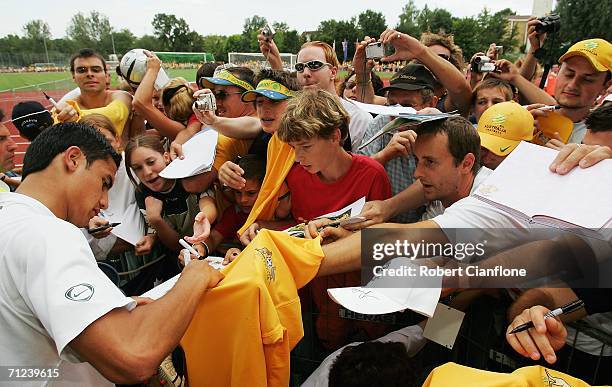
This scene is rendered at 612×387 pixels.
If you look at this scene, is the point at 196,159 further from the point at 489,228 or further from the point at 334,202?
the point at 489,228

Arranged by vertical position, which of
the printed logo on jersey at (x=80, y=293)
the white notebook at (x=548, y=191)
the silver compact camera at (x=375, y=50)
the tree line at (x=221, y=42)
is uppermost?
the tree line at (x=221, y=42)

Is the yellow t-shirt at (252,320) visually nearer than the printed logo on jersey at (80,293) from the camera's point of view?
No

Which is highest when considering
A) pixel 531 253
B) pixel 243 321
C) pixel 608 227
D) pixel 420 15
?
pixel 420 15

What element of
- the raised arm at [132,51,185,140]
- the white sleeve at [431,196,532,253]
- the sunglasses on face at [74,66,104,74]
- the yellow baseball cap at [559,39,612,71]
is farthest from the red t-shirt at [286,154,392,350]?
the sunglasses on face at [74,66,104,74]

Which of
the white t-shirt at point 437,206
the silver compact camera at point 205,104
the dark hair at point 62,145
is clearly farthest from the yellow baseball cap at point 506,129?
the dark hair at point 62,145

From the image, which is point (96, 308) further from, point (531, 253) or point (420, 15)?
point (420, 15)

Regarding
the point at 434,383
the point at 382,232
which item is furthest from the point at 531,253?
the point at 434,383

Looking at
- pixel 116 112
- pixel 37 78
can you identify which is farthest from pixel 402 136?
pixel 37 78

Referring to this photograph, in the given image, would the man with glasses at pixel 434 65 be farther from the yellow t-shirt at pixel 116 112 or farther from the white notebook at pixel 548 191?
the yellow t-shirt at pixel 116 112

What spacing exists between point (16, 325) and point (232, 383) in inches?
29.0

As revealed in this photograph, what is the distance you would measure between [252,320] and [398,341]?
734 mm

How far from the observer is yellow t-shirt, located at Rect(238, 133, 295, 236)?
2.55 meters

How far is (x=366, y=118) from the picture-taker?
3338 millimetres

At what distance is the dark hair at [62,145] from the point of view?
5.31 ft
